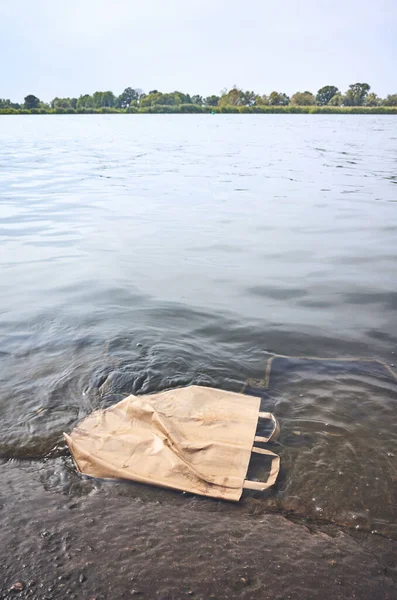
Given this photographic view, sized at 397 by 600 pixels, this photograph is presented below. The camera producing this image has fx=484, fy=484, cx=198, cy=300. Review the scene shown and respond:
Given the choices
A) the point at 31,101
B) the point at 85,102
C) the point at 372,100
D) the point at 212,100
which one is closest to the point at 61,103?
the point at 85,102

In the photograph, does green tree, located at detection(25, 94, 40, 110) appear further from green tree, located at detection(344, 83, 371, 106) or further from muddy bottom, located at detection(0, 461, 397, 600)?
muddy bottom, located at detection(0, 461, 397, 600)

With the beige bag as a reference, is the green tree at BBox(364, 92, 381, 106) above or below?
above

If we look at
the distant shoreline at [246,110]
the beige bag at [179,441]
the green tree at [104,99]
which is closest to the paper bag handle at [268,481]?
the beige bag at [179,441]

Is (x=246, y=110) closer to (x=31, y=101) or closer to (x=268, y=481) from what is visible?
(x=31, y=101)

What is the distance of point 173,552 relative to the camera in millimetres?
2469

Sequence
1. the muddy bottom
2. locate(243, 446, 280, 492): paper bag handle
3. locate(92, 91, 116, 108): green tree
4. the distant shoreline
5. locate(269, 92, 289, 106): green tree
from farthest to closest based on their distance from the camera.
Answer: locate(92, 91, 116, 108): green tree, locate(269, 92, 289, 106): green tree, the distant shoreline, locate(243, 446, 280, 492): paper bag handle, the muddy bottom

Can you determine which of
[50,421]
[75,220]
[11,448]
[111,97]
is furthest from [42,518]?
[111,97]

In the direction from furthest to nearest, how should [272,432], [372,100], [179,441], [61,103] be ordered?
1. [61,103]
2. [372,100]
3. [272,432]
4. [179,441]

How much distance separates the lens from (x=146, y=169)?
22.5m

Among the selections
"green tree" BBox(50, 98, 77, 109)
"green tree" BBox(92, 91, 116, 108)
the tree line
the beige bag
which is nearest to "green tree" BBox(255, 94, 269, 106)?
the tree line

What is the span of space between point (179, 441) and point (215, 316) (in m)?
2.87

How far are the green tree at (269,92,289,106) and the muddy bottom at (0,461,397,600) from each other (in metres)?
157

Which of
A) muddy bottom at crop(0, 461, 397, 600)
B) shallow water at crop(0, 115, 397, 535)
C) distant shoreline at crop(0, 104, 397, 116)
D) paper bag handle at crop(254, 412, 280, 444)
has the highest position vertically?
distant shoreline at crop(0, 104, 397, 116)

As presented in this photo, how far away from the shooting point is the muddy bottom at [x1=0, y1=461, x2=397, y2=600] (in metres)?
2.25
